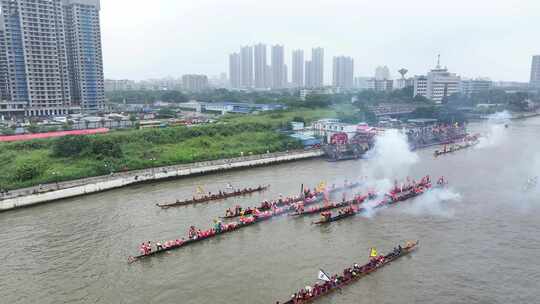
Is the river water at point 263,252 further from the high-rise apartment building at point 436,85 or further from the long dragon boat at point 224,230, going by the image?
the high-rise apartment building at point 436,85

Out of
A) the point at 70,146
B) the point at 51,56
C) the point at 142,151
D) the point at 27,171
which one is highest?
the point at 51,56

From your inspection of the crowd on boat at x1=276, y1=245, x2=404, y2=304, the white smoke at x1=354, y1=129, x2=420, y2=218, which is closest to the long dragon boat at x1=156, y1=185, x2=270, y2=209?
the white smoke at x1=354, y1=129, x2=420, y2=218

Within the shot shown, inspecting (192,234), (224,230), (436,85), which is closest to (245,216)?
(224,230)

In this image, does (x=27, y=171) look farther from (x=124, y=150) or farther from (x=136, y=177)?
(x=124, y=150)

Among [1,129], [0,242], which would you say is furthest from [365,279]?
[1,129]

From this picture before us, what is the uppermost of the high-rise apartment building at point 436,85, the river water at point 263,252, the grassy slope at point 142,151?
the high-rise apartment building at point 436,85

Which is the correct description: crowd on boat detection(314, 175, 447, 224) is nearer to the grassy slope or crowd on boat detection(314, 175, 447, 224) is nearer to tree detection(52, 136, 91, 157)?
the grassy slope

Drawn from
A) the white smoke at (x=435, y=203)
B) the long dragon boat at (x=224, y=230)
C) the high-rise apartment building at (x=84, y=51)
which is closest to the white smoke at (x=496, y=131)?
the white smoke at (x=435, y=203)
